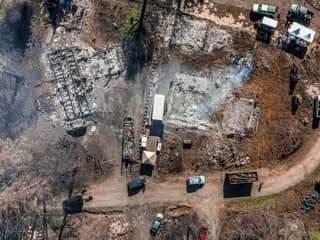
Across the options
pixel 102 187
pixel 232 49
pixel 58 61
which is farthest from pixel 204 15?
pixel 102 187

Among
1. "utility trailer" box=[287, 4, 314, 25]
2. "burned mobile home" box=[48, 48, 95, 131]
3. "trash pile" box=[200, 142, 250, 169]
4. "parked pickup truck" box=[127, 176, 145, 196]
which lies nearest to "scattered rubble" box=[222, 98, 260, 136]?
"trash pile" box=[200, 142, 250, 169]

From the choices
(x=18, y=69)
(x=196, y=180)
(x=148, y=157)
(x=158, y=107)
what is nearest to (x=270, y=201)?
(x=196, y=180)

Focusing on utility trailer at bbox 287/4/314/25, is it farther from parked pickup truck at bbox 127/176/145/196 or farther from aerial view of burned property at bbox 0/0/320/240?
parked pickup truck at bbox 127/176/145/196

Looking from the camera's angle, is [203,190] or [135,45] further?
[135,45]

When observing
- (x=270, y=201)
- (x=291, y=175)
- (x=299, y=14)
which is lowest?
(x=270, y=201)

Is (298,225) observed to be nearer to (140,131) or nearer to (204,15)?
(140,131)

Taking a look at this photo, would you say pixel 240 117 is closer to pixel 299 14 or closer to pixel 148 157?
pixel 148 157
